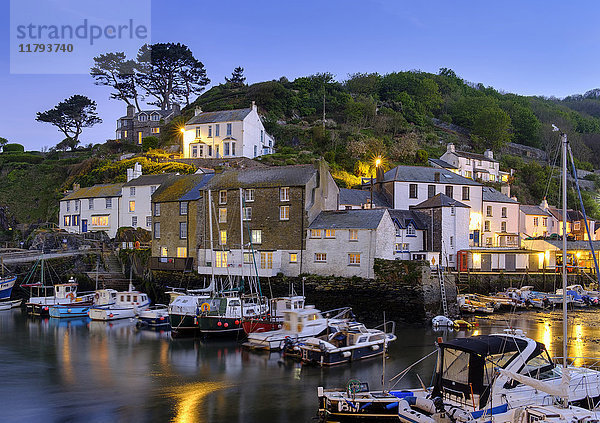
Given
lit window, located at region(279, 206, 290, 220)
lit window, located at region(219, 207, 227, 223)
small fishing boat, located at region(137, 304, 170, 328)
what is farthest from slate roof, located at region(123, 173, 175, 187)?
small fishing boat, located at region(137, 304, 170, 328)

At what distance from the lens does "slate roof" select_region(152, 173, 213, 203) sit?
4438 centimetres

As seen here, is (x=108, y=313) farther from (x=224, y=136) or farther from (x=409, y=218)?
(x=224, y=136)

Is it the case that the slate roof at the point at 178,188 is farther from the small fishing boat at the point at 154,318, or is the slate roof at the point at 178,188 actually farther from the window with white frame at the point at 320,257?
the window with white frame at the point at 320,257

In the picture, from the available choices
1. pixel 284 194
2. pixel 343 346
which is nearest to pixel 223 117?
pixel 284 194

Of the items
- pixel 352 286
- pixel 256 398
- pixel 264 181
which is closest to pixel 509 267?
pixel 352 286

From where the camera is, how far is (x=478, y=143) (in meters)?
86.9

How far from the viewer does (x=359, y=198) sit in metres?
47.6

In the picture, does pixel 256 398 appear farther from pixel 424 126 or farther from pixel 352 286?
pixel 424 126

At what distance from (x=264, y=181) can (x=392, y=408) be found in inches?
1030

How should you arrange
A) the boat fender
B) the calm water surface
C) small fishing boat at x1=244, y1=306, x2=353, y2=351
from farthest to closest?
small fishing boat at x1=244, y1=306, x2=353, y2=351 → the calm water surface → the boat fender

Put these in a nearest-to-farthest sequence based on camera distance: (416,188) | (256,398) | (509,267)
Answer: (256,398) < (509,267) < (416,188)

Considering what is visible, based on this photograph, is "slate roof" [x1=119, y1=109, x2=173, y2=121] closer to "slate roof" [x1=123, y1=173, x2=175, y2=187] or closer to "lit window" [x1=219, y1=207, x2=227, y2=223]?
"slate roof" [x1=123, y1=173, x2=175, y2=187]

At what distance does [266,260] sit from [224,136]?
28253 millimetres

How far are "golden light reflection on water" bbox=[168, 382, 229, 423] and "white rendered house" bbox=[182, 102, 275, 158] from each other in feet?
142
